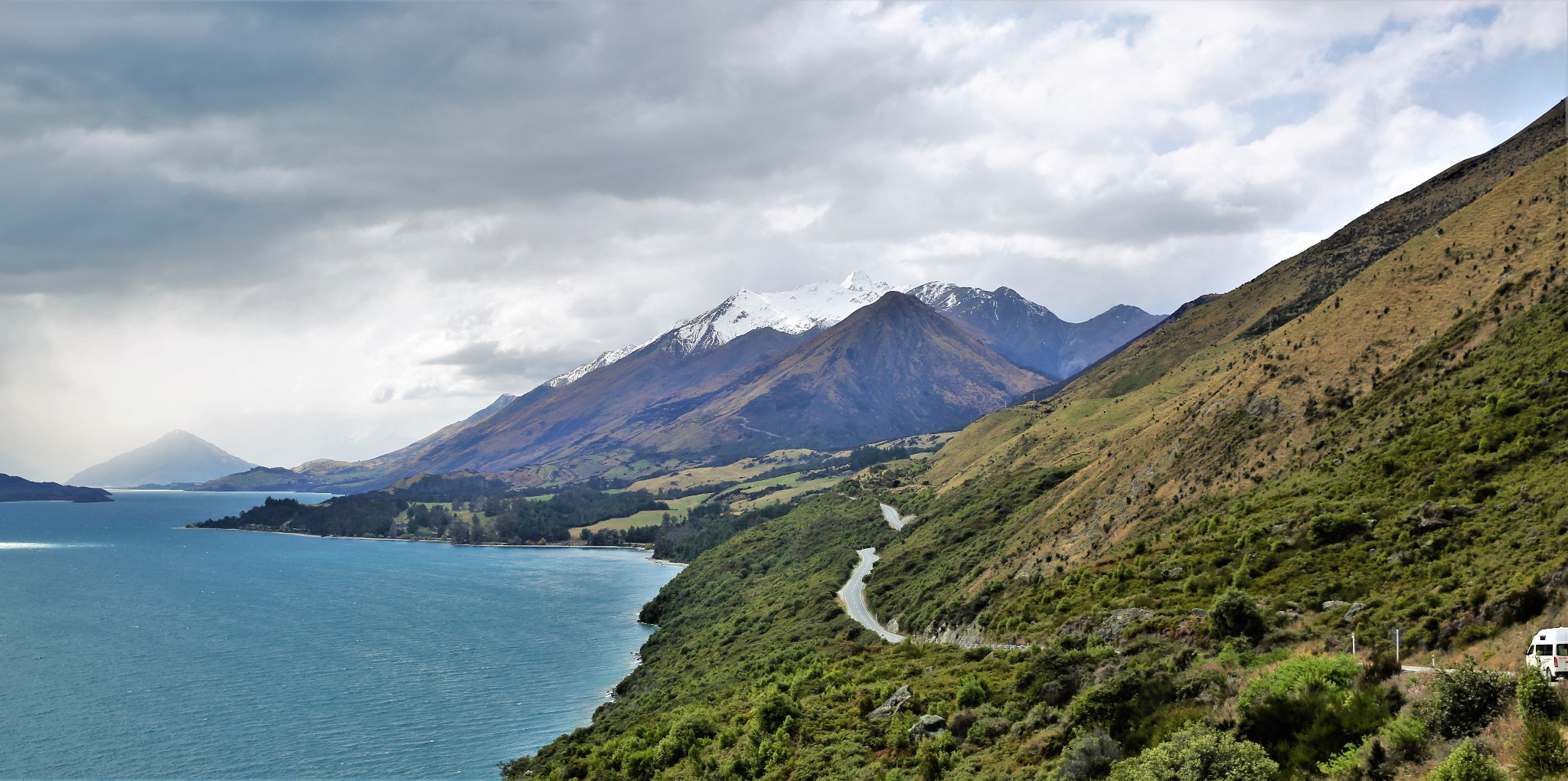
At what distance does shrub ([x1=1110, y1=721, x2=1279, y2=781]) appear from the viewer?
16.3 m

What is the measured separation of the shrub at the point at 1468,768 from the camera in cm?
1336

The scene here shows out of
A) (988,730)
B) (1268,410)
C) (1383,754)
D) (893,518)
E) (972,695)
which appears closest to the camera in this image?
(1383,754)

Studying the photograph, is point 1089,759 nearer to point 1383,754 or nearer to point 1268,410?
point 1383,754

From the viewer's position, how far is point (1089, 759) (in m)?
21.0

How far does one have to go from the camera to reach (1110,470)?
2901 inches

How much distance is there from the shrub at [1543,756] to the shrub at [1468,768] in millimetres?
361

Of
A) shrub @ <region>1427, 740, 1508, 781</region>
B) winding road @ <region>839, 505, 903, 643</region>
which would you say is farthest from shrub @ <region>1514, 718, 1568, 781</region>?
winding road @ <region>839, 505, 903, 643</region>

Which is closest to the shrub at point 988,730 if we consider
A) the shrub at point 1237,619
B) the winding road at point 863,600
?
the shrub at point 1237,619

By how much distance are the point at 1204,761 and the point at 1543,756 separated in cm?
543

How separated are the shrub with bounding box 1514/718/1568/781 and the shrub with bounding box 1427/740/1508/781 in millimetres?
361

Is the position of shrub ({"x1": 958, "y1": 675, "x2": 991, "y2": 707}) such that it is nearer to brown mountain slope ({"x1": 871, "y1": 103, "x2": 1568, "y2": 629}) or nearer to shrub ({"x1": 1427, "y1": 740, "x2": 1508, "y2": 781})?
shrub ({"x1": 1427, "y1": 740, "x2": 1508, "y2": 781})

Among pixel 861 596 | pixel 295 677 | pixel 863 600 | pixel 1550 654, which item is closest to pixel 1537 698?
pixel 1550 654

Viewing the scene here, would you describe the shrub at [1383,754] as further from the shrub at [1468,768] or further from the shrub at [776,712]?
the shrub at [776,712]

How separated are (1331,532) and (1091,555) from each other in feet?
67.3
